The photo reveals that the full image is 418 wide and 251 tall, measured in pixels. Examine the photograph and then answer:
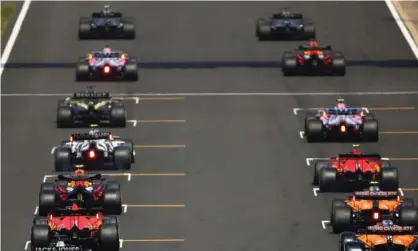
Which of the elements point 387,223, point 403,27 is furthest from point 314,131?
point 403,27

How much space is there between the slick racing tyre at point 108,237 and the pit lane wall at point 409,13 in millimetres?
48769

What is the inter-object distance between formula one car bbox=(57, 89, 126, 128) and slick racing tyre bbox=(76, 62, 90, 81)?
10.5 metres

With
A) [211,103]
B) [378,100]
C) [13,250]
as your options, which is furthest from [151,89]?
[13,250]

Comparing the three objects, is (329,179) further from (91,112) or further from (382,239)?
(91,112)

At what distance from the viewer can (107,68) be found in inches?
4333

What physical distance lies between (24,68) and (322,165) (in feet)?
106

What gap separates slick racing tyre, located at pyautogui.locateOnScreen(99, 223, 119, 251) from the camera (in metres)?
76.8

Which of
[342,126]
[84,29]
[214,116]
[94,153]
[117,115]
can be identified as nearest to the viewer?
[94,153]

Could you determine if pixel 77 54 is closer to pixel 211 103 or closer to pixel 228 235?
pixel 211 103

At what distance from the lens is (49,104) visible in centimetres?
10544

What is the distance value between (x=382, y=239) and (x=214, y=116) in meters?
29.3

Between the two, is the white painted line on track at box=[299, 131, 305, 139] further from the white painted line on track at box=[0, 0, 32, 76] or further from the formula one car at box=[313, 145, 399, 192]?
the white painted line on track at box=[0, 0, 32, 76]

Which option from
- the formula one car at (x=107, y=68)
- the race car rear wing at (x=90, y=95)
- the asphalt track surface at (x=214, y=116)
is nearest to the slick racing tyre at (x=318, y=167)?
the asphalt track surface at (x=214, y=116)

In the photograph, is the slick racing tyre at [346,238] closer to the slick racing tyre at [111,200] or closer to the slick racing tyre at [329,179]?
the slick racing tyre at [329,179]
